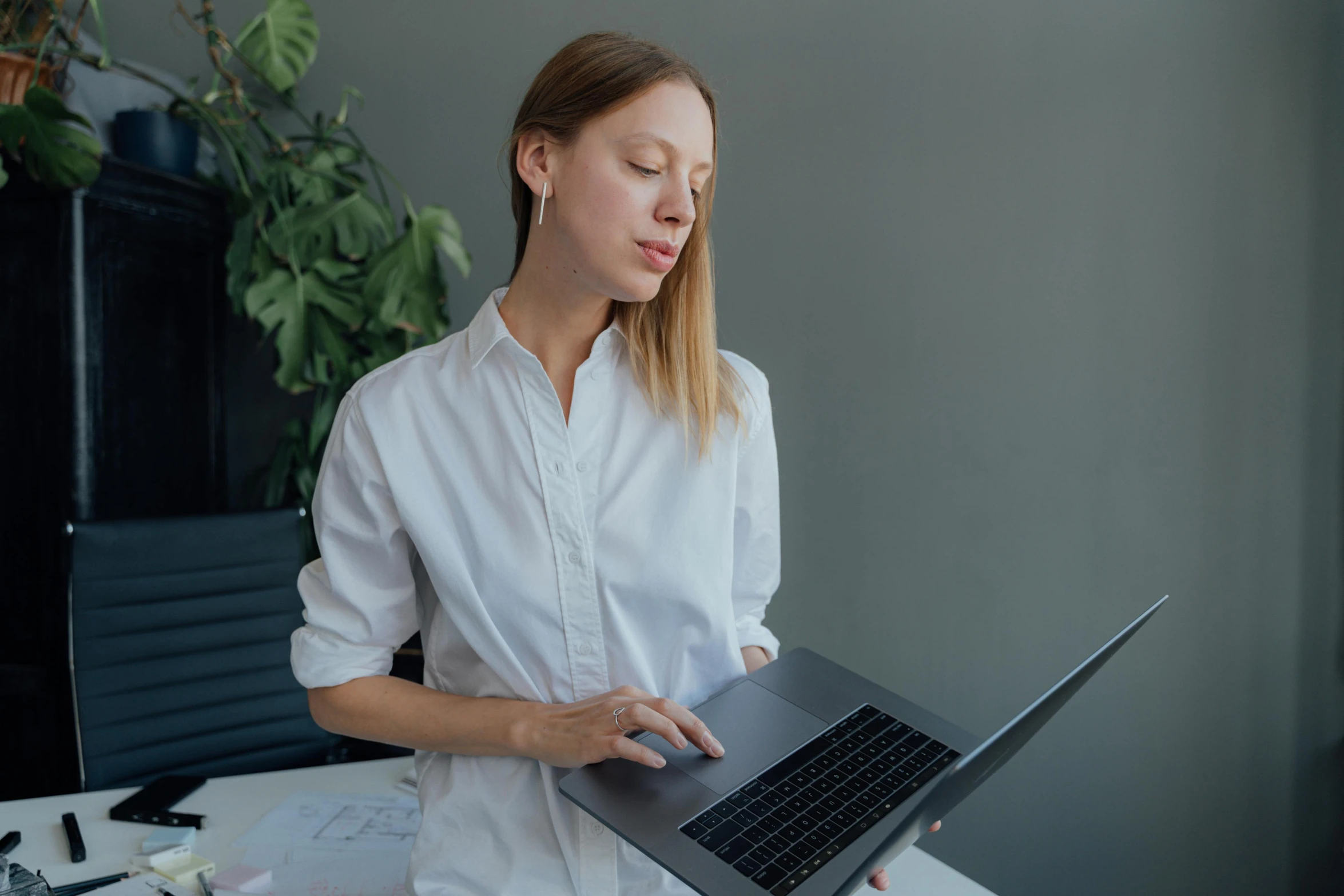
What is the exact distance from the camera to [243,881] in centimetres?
123

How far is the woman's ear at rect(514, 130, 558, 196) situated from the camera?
106cm

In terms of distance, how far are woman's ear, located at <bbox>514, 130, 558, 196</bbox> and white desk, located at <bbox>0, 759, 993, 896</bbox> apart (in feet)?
3.13

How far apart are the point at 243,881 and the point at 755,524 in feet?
2.61

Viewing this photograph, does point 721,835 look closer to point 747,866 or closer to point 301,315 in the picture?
point 747,866

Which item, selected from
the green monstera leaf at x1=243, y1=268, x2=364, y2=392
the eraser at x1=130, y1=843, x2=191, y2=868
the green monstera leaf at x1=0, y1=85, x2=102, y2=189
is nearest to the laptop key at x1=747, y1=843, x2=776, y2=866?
the eraser at x1=130, y1=843, x2=191, y2=868

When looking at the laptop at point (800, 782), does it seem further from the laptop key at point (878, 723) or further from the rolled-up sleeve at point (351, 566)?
the rolled-up sleeve at point (351, 566)

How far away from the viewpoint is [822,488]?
227 cm

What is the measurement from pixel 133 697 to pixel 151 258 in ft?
3.94

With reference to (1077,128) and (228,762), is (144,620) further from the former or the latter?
(1077,128)

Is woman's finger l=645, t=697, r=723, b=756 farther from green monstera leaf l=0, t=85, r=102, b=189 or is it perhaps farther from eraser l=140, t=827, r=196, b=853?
green monstera leaf l=0, t=85, r=102, b=189

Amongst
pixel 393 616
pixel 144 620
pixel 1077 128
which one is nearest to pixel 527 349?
pixel 393 616

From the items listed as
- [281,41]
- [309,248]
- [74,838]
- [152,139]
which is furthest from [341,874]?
[281,41]

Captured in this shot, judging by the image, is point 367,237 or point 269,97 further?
point 269,97

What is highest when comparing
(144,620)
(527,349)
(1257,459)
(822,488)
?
(527,349)
